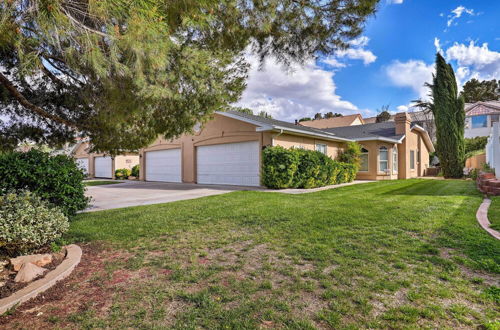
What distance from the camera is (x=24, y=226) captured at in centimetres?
363

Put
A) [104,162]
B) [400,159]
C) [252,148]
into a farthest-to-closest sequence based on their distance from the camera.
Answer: [104,162] → [400,159] → [252,148]

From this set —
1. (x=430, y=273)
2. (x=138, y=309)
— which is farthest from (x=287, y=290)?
(x=430, y=273)

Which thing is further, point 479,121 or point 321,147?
point 479,121

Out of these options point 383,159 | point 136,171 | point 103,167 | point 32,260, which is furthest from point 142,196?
point 103,167

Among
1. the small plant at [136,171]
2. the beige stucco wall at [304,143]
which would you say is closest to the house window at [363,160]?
the beige stucco wall at [304,143]

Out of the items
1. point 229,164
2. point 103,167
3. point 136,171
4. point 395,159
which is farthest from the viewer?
point 103,167

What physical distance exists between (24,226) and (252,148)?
A: 429 inches

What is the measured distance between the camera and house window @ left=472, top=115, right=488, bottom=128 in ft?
101

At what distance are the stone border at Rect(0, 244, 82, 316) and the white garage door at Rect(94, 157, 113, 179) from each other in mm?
23450

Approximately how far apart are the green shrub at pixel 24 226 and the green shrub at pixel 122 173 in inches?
791

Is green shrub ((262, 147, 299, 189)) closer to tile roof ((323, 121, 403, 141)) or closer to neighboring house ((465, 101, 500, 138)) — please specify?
tile roof ((323, 121, 403, 141))

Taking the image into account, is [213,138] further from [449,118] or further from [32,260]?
[449,118]

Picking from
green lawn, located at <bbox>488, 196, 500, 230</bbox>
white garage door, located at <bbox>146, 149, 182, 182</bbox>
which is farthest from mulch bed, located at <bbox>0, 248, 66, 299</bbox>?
white garage door, located at <bbox>146, 149, 182, 182</bbox>

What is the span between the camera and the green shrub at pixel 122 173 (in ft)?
75.7
